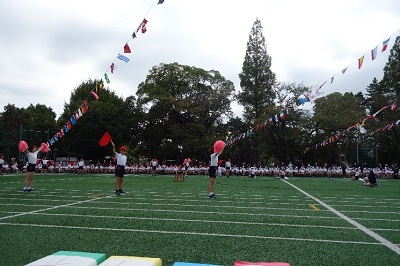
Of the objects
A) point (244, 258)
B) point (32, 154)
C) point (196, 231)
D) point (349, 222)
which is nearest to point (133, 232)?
point (196, 231)

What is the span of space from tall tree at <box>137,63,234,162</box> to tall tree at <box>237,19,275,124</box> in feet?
7.57

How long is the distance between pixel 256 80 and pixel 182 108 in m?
10.2

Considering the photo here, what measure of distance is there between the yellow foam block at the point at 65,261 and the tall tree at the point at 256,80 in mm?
43036

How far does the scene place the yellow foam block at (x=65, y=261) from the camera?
2514mm

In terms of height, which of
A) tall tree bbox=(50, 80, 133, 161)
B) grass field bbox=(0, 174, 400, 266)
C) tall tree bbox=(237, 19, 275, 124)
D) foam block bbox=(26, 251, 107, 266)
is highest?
tall tree bbox=(237, 19, 275, 124)

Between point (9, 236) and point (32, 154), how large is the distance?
350 inches

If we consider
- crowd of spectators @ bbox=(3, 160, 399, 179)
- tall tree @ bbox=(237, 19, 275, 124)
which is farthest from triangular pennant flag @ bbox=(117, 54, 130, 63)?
tall tree @ bbox=(237, 19, 275, 124)

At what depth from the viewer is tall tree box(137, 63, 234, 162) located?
4412cm

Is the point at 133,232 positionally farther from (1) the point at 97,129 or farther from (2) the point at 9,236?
(1) the point at 97,129

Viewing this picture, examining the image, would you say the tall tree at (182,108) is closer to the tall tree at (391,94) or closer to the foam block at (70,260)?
the tall tree at (391,94)

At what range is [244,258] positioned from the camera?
4.82 meters

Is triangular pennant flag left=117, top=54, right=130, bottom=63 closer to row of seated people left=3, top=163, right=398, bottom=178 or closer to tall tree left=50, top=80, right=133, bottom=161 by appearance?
row of seated people left=3, top=163, right=398, bottom=178

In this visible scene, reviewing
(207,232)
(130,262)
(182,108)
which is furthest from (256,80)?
(130,262)

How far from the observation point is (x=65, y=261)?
258cm
